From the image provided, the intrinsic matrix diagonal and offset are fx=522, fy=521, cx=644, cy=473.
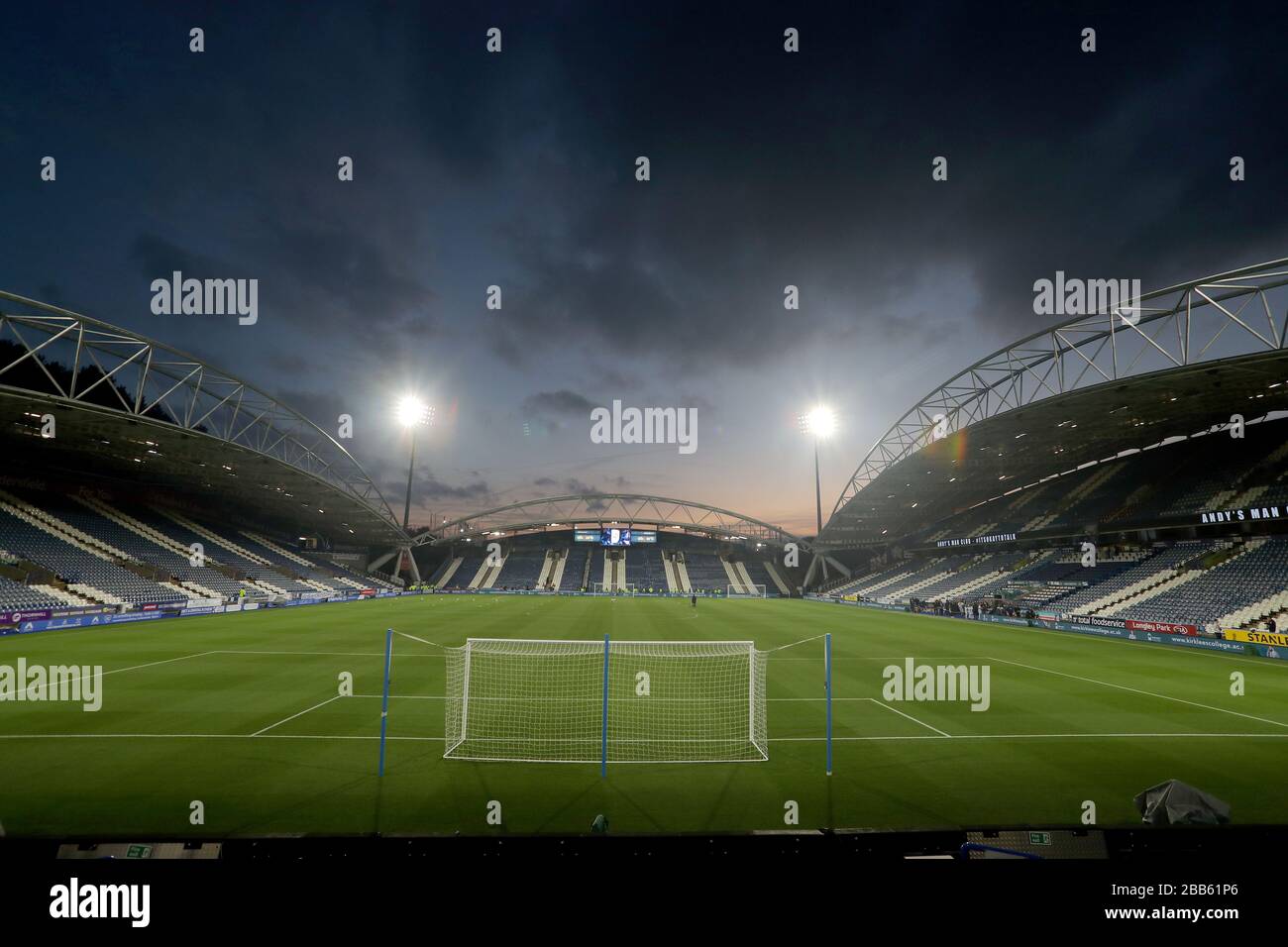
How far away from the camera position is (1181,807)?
502 centimetres

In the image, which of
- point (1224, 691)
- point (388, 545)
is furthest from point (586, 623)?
point (388, 545)

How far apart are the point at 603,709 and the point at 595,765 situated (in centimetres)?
109

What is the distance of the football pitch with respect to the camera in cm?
748

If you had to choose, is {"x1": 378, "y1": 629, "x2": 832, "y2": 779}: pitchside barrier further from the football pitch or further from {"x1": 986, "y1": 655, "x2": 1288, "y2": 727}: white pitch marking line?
{"x1": 986, "y1": 655, "x2": 1288, "y2": 727}: white pitch marking line

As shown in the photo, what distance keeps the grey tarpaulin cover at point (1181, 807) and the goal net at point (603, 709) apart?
19.1 feet

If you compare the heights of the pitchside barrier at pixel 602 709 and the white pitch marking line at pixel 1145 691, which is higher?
the pitchside barrier at pixel 602 709

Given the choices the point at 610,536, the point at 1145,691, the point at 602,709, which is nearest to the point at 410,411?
the point at 610,536

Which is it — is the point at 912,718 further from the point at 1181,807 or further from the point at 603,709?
the point at 1181,807

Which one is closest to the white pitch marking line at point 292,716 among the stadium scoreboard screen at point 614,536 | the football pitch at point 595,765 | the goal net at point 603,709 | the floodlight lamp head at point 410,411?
the football pitch at point 595,765

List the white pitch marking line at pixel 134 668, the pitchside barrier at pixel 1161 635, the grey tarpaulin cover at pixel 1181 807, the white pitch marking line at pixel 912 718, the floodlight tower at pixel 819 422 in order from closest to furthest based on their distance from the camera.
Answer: the grey tarpaulin cover at pixel 1181 807, the white pitch marking line at pixel 912 718, the white pitch marking line at pixel 134 668, the pitchside barrier at pixel 1161 635, the floodlight tower at pixel 819 422

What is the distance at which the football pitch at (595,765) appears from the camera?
7.48 meters

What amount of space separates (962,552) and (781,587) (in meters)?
28.1

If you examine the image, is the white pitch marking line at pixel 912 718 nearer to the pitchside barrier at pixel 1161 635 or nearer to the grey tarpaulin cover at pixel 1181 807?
the grey tarpaulin cover at pixel 1181 807
